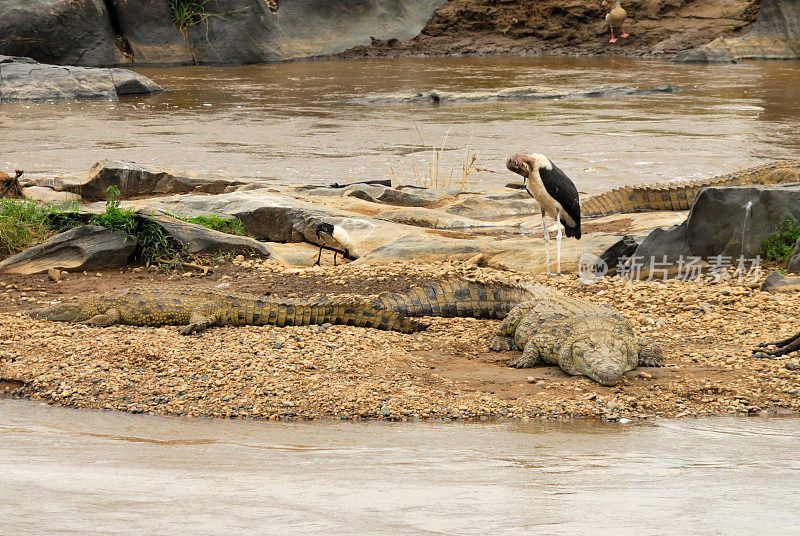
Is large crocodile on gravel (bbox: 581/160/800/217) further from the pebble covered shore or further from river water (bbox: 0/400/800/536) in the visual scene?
river water (bbox: 0/400/800/536)

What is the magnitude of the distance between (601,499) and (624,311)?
343 centimetres

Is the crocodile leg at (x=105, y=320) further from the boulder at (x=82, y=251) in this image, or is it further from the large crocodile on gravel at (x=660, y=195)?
the large crocodile on gravel at (x=660, y=195)

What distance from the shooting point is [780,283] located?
19.0 ft

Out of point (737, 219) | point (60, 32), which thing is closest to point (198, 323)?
point (737, 219)

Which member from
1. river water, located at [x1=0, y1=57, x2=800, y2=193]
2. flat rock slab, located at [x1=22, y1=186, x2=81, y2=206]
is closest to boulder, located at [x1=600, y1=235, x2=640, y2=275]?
river water, located at [x1=0, y1=57, x2=800, y2=193]

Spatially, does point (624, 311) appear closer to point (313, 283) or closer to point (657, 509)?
point (313, 283)

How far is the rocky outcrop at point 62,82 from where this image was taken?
20.4m

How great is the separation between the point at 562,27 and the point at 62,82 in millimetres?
17689

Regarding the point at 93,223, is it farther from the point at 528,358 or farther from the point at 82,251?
the point at 528,358

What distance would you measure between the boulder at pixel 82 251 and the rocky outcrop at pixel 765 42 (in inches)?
918

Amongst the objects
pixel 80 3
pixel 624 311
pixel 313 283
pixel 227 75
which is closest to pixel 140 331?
pixel 313 283

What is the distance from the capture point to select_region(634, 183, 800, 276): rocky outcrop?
6.36m

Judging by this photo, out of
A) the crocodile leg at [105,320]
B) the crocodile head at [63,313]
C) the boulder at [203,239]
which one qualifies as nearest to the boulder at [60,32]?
the boulder at [203,239]

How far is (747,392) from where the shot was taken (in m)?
4.19
